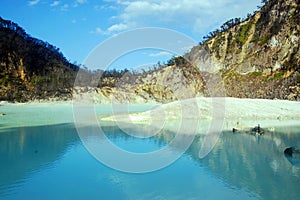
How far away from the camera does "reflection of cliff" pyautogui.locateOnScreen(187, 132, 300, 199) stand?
12125 mm

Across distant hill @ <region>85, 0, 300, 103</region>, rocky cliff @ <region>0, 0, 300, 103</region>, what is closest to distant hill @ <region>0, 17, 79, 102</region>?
rocky cliff @ <region>0, 0, 300, 103</region>

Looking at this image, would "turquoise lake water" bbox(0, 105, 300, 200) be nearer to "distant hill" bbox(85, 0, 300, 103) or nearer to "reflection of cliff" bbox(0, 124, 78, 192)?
"reflection of cliff" bbox(0, 124, 78, 192)

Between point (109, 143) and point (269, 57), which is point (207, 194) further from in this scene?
point (269, 57)

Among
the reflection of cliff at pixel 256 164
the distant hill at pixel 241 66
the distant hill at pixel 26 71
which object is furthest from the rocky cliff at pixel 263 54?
the distant hill at pixel 26 71

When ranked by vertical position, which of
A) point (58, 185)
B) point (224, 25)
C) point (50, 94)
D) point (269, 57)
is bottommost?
point (58, 185)

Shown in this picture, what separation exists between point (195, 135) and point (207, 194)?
13.8 metres

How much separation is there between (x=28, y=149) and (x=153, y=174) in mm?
9509

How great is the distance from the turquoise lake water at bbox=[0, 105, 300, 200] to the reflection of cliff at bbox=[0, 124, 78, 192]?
0.04 m

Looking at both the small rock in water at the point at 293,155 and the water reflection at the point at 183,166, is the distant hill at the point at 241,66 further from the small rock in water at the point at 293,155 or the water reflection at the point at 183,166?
the small rock in water at the point at 293,155

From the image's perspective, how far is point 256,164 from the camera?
15.8 meters

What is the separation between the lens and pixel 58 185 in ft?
40.7

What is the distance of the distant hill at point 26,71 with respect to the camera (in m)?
92.0

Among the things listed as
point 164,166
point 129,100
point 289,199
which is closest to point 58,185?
point 164,166

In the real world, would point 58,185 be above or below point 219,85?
below
